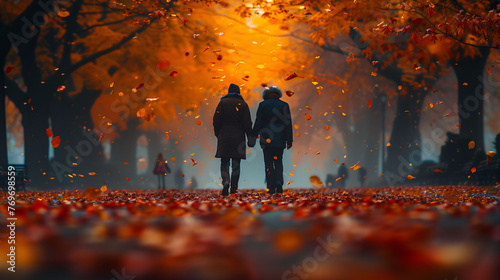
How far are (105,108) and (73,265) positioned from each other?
77.8 ft

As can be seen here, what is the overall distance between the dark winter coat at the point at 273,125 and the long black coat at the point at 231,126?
255 mm

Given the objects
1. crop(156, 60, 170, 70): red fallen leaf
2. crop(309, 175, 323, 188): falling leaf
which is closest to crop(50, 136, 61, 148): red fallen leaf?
crop(156, 60, 170, 70): red fallen leaf

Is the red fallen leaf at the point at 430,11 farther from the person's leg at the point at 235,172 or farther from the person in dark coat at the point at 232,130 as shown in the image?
the person's leg at the point at 235,172

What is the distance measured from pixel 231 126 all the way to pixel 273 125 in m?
0.88

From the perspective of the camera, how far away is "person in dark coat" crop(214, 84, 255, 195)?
903cm

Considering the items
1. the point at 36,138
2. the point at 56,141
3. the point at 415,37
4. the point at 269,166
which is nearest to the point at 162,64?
the point at 36,138

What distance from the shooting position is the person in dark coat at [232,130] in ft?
29.6

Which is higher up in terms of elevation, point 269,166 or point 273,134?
point 273,134

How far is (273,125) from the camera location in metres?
9.26

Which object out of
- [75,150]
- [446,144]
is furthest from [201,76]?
[446,144]

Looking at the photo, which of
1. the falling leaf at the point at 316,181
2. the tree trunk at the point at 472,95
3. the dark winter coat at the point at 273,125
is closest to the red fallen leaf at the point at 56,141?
the dark winter coat at the point at 273,125

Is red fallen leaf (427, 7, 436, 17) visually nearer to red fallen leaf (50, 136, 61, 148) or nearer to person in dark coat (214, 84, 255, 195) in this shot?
person in dark coat (214, 84, 255, 195)

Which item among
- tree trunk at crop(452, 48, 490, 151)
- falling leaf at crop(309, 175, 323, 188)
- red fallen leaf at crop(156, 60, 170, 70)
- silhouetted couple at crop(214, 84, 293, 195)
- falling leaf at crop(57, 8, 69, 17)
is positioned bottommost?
falling leaf at crop(309, 175, 323, 188)

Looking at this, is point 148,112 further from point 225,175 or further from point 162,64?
point 225,175
